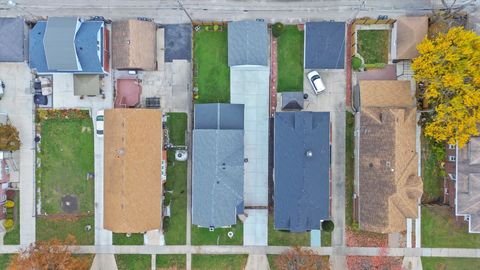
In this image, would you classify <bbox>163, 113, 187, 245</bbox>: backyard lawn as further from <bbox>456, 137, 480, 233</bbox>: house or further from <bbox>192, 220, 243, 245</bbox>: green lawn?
<bbox>456, 137, 480, 233</bbox>: house

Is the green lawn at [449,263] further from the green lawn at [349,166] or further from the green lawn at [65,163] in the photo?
the green lawn at [65,163]

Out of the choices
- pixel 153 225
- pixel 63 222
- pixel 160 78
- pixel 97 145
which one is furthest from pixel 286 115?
pixel 63 222

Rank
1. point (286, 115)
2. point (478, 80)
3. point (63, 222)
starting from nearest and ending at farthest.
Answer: point (478, 80), point (286, 115), point (63, 222)

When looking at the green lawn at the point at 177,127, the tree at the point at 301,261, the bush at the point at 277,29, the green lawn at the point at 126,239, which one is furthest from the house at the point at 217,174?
the bush at the point at 277,29

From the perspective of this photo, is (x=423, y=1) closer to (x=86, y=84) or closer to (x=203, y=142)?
(x=203, y=142)

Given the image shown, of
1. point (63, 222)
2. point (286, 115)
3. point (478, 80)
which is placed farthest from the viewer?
point (63, 222)

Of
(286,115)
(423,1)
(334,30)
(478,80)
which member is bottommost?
(286,115)

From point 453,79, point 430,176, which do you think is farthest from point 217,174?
point 453,79
